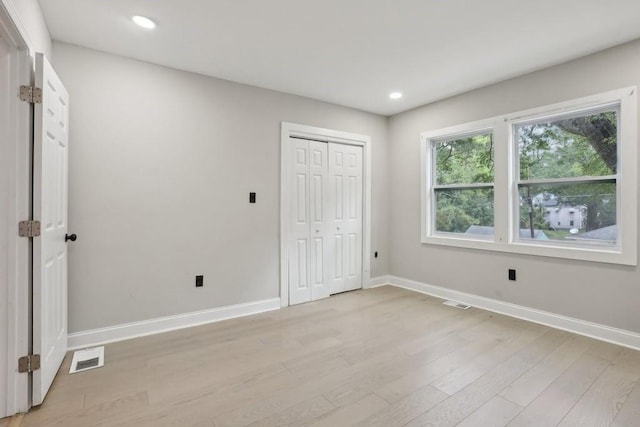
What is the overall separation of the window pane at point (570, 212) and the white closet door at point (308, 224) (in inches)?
89.9

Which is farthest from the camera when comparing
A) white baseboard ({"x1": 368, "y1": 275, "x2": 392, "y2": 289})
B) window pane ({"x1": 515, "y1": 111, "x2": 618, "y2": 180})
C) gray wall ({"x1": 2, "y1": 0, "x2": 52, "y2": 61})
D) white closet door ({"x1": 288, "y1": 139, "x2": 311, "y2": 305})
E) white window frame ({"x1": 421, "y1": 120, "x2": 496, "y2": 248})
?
white baseboard ({"x1": 368, "y1": 275, "x2": 392, "y2": 289})

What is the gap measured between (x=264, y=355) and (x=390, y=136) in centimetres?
353

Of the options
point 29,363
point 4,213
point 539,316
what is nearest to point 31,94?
point 4,213

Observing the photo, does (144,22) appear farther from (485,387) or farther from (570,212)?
(570,212)

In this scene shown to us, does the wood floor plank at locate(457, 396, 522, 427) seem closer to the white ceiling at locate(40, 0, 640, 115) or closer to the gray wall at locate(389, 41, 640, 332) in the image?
the gray wall at locate(389, 41, 640, 332)

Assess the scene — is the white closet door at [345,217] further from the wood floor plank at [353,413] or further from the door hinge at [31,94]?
the door hinge at [31,94]

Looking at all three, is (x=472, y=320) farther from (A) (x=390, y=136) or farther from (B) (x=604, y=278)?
(A) (x=390, y=136)

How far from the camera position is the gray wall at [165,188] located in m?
2.70

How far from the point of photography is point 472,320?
10.8 feet

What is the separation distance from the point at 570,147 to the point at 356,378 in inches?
115

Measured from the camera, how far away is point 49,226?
6.70 feet

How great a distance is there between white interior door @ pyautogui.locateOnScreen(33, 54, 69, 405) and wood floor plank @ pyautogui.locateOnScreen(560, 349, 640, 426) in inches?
120

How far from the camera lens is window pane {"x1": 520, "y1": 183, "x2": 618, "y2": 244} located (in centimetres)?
286

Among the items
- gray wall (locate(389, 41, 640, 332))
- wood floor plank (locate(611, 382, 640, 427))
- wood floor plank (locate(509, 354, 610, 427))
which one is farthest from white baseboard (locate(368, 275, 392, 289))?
wood floor plank (locate(611, 382, 640, 427))
